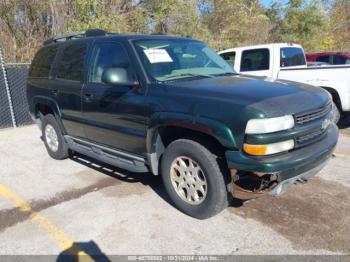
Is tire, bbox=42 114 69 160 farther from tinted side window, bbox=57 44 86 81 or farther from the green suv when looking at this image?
tinted side window, bbox=57 44 86 81

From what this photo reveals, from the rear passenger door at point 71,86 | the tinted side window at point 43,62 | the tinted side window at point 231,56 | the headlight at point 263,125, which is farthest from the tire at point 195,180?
the tinted side window at point 231,56

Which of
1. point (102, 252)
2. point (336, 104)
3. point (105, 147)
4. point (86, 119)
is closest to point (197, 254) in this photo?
point (102, 252)

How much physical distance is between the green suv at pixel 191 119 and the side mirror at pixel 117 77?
0.04ft

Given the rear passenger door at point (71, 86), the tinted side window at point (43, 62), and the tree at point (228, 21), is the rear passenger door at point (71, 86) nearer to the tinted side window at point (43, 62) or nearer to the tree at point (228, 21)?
the tinted side window at point (43, 62)

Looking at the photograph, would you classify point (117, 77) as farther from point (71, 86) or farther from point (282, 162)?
point (282, 162)

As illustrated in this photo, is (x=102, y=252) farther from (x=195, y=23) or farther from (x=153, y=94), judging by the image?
(x=195, y=23)

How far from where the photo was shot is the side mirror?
3.83 meters

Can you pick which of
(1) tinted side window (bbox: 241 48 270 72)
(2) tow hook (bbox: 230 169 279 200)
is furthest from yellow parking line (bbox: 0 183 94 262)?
(1) tinted side window (bbox: 241 48 270 72)

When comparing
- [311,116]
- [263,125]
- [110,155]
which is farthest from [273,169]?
[110,155]

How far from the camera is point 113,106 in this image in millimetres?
4254

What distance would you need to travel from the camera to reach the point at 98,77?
4.57m

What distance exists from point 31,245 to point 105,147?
1.67 meters

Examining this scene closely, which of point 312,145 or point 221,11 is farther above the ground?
point 221,11

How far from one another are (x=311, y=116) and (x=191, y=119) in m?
1.20
